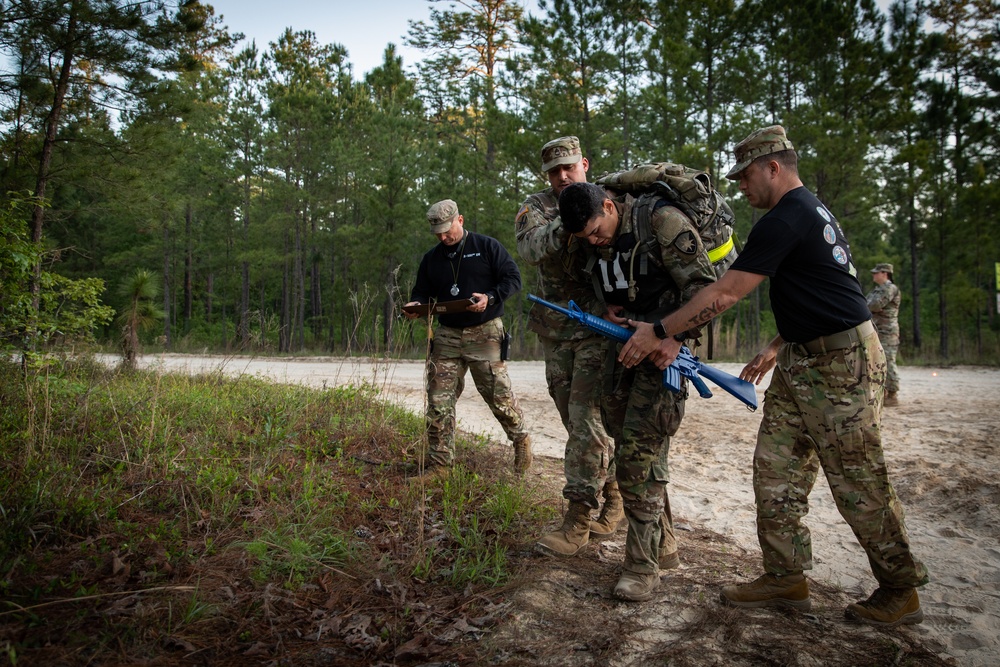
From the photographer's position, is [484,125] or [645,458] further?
[484,125]

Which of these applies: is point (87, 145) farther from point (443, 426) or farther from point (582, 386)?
point (582, 386)

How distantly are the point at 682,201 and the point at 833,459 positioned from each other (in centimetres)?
140

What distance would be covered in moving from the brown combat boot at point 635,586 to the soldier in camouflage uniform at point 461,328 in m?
1.98

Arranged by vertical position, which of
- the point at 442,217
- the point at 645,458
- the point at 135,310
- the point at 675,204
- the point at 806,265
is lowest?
the point at 645,458

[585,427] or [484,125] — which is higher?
[484,125]

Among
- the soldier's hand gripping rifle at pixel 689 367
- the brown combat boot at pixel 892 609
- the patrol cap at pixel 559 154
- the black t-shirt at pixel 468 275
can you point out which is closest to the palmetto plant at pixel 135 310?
the black t-shirt at pixel 468 275

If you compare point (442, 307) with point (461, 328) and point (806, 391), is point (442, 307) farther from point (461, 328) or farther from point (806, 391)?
point (806, 391)

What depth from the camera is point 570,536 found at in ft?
12.0

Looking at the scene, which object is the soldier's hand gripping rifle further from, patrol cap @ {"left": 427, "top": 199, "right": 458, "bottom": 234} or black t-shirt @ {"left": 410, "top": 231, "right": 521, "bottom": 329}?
patrol cap @ {"left": 427, "top": 199, "right": 458, "bottom": 234}

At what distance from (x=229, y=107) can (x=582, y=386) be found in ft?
80.8

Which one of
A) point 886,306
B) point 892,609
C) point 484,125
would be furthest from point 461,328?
point 484,125

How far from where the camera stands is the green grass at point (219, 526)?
8.75 ft

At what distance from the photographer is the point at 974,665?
252 cm

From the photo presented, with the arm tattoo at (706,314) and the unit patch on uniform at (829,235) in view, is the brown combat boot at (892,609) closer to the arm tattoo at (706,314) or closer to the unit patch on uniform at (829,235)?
the arm tattoo at (706,314)
